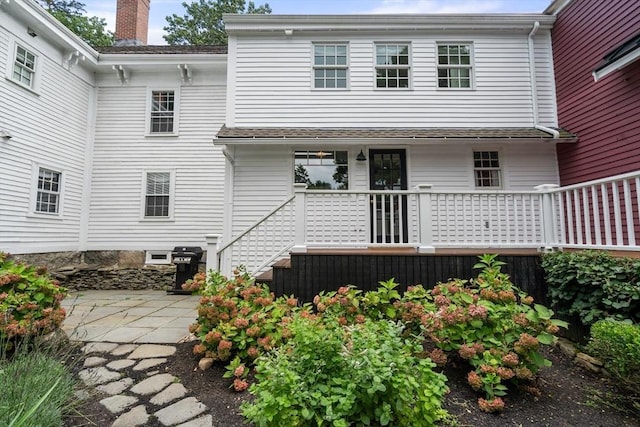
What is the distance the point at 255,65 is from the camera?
6852 mm

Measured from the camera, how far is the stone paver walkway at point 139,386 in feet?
7.36

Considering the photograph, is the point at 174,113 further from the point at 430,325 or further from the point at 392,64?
the point at 430,325

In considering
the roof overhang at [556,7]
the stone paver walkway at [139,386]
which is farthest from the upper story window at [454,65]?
the stone paver walkway at [139,386]

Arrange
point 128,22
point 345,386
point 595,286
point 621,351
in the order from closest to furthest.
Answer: point 345,386 < point 621,351 < point 595,286 < point 128,22

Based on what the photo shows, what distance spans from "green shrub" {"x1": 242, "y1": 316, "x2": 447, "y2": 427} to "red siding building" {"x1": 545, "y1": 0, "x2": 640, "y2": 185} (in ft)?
18.8

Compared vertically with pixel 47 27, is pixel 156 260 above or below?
below

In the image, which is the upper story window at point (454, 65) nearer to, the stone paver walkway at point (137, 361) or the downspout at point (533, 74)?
the downspout at point (533, 74)

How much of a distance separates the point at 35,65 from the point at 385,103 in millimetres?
8195

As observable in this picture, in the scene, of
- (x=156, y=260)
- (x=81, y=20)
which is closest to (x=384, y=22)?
(x=156, y=260)

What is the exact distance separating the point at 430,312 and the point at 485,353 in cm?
51

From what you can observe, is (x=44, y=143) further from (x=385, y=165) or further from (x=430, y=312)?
(x=430, y=312)

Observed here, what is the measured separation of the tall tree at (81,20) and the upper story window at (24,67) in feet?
33.9

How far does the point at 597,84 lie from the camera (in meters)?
5.59

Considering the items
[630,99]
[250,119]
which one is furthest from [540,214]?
[250,119]
